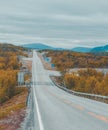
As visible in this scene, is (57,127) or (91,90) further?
(91,90)

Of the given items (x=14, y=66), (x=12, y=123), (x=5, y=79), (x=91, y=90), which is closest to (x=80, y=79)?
(x=91, y=90)

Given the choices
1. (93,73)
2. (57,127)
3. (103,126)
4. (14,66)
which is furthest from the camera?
(14,66)

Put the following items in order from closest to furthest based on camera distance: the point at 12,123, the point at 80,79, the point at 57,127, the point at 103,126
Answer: the point at 103,126, the point at 57,127, the point at 12,123, the point at 80,79

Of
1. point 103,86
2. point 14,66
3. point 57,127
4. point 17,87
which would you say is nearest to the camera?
point 57,127

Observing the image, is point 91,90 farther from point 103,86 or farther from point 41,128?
point 41,128

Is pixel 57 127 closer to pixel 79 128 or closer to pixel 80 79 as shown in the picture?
pixel 79 128

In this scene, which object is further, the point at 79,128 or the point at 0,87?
the point at 0,87

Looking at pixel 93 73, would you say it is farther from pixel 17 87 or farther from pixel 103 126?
pixel 103 126

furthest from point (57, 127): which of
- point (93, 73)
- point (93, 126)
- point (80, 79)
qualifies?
point (93, 73)

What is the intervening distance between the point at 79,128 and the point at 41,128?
6.94ft

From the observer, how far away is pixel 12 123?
1962 cm

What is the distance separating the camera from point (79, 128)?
49.4 ft

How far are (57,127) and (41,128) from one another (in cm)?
78

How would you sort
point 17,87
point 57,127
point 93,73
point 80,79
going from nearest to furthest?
point 57,127 → point 17,87 → point 80,79 → point 93,73
